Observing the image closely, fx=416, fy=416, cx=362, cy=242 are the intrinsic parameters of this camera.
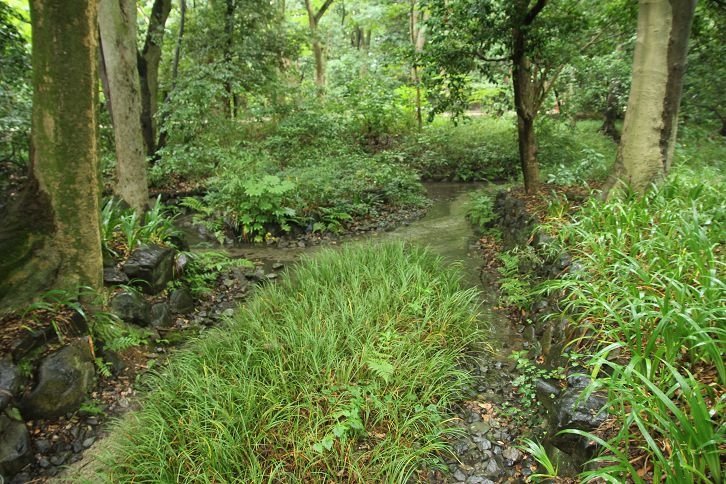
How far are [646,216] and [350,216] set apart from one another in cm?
546

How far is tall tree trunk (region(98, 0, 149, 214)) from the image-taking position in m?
6.25

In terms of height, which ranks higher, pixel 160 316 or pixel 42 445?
pixel 160 316

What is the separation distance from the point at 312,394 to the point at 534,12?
6316mm

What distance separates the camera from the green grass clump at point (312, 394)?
8.96ft

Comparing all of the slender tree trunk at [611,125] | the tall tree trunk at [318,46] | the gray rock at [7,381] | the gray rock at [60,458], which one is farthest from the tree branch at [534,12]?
the tall tree trunk at [318,46]

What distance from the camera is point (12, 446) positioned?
2.95 m

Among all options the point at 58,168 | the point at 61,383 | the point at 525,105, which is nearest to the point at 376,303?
the point at 61,383

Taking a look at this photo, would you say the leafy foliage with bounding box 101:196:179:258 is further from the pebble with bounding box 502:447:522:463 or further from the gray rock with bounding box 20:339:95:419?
the pebble with bounding box 502:447:522:463

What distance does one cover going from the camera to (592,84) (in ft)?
35.0

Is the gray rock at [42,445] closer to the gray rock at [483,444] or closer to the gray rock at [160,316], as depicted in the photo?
the gray rock at [160,316]

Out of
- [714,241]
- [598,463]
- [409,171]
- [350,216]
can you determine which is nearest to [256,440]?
[598,463]

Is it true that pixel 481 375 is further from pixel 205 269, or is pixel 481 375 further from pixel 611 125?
pixel 611 125

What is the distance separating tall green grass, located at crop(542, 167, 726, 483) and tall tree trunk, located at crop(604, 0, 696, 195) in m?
0.49

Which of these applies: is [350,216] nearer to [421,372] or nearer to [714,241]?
[421,372]
